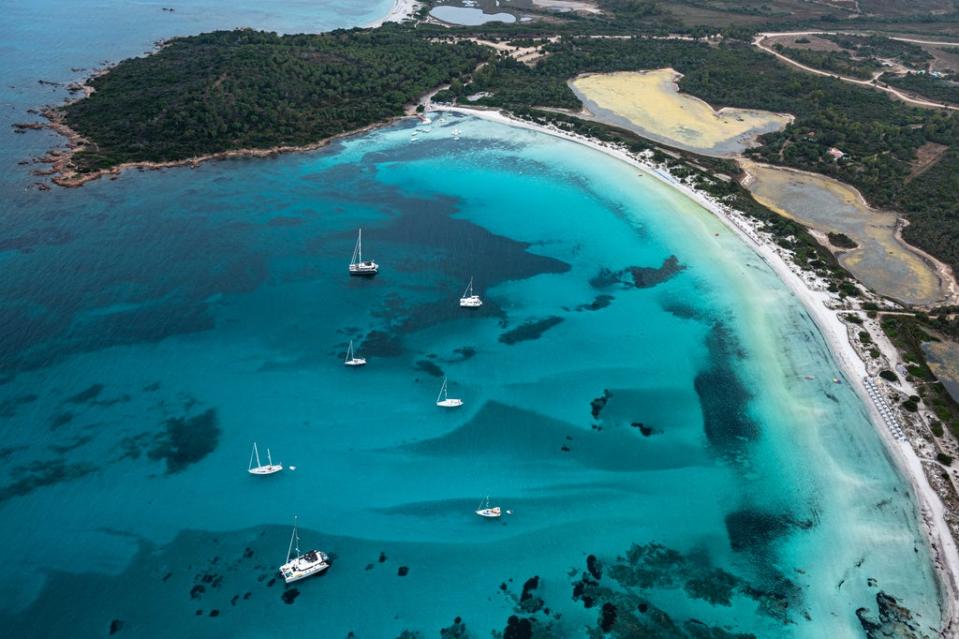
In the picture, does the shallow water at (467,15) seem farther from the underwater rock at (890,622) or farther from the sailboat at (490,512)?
the underwater rock at (890,622)

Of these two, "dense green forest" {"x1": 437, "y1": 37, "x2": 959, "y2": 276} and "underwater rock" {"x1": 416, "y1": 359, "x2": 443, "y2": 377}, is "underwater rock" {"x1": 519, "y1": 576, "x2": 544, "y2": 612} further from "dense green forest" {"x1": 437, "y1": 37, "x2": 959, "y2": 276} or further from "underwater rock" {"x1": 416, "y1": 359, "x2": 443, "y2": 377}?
"dense green forest" {"x1": 437, "y1": 37, "x2": 959, "y2": 276}

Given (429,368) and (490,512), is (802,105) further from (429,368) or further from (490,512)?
(490,512)

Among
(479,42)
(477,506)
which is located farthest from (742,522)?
(479,42)

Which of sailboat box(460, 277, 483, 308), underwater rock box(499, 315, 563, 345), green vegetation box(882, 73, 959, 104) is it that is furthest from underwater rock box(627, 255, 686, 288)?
green vegetation box(882, 73, 959, 104)

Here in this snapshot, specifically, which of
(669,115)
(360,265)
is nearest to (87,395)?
(360,265)

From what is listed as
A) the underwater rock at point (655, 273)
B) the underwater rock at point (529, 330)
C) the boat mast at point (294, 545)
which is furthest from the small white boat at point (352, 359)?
the underwater rock at point (655, 273)
